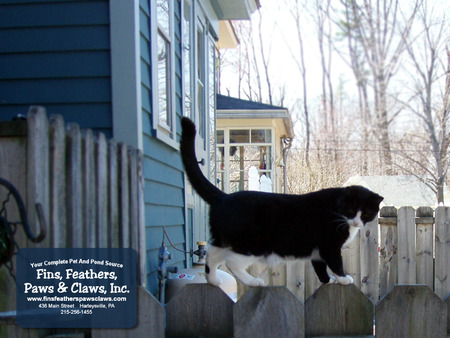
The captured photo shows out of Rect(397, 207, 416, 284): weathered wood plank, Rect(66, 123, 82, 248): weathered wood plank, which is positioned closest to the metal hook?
Rect(66, 123, 82, 248): weathered wood plank

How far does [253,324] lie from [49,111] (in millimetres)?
2071

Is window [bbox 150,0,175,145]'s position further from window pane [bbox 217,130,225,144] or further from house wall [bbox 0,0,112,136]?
window pane [bbox 217,130,225,144]

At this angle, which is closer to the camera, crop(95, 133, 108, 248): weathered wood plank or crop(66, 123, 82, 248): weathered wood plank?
crop(66, 123, 82, 248): weathered wood plank

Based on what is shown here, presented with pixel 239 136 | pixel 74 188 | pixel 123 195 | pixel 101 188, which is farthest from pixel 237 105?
pixel 74 188

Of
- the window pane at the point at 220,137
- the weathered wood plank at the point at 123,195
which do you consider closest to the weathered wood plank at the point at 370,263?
the weathered wood plank at the point at 123,195

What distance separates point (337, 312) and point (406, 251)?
12.8 feet

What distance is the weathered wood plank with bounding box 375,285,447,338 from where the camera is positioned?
1902 millimetres

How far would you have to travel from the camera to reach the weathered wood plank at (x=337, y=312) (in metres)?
1.95

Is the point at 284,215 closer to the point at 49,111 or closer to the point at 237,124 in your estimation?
the point at 49,111

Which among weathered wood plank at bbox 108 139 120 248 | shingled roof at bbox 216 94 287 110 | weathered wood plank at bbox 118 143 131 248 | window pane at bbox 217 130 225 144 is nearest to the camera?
weathered wood plank at bbox 108 139 120 248

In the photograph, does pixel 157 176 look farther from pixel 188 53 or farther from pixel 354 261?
pixel 354 261

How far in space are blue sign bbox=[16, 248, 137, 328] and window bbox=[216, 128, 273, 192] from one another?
34.8 ft

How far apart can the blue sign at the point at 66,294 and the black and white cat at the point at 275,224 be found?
24.7 inches

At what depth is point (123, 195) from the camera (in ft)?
8.25
